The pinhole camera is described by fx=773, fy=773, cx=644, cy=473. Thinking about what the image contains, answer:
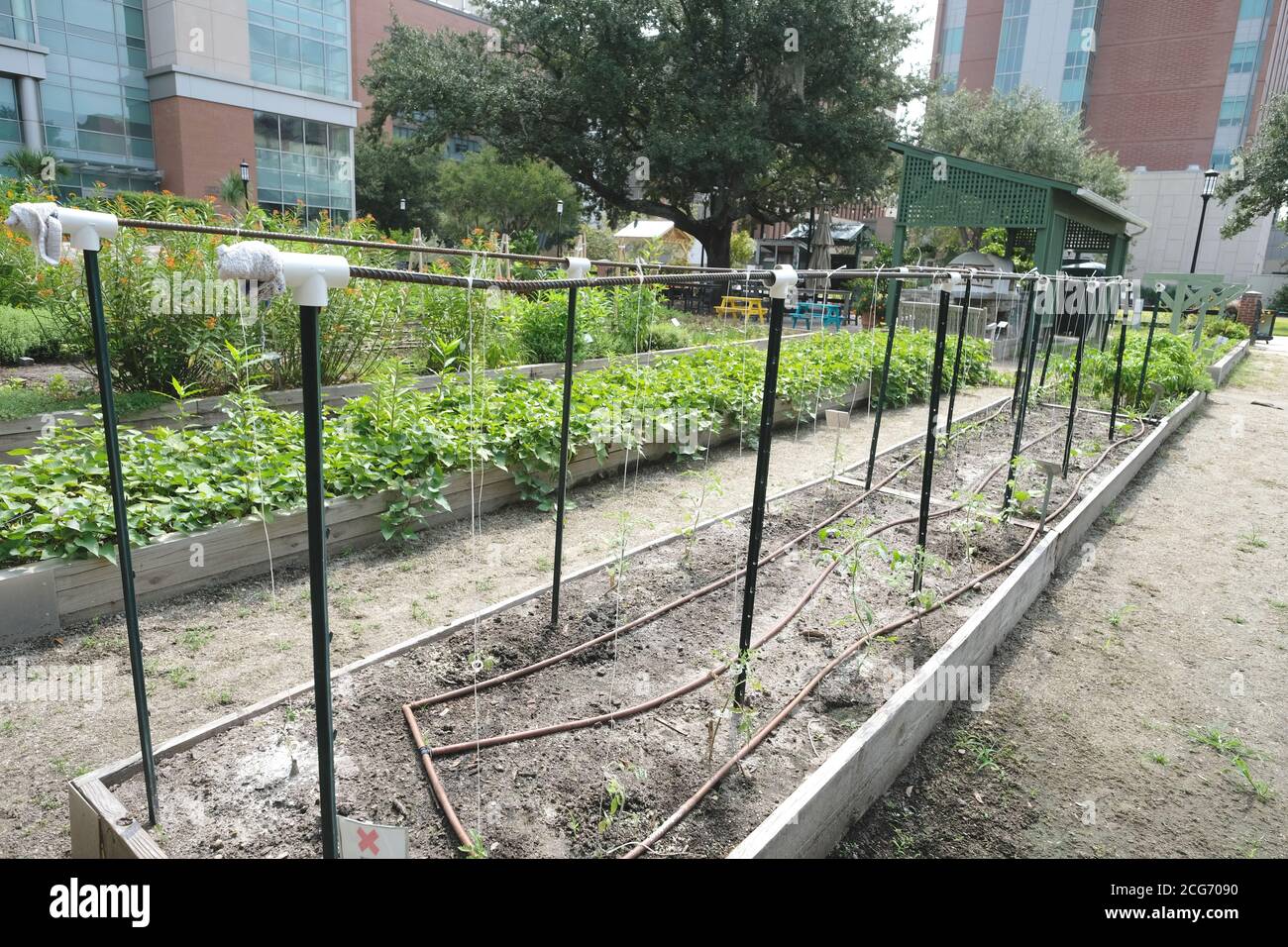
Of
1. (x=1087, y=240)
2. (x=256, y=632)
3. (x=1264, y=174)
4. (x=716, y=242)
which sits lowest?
(x=256, y=632)

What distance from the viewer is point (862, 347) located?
9.36 metres

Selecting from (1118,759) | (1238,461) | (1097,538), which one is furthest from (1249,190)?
(1118,759)

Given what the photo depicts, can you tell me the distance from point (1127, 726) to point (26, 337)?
9153 mm

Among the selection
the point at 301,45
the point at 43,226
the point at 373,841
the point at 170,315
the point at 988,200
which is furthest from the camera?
the point at 301,45

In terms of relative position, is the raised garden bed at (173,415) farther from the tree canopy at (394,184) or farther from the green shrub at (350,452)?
the tree canopy at (394,184)

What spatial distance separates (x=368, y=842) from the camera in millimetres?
1688

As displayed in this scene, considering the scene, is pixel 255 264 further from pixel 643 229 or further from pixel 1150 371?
pixel 643 229

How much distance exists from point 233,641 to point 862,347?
25.6ft

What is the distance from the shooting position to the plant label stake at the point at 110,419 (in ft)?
6.39

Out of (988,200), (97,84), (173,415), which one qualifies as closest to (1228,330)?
(988,200)

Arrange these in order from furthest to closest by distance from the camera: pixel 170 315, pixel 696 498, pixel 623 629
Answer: pixel 170 315, pixel 696 498, pixel 623 629
